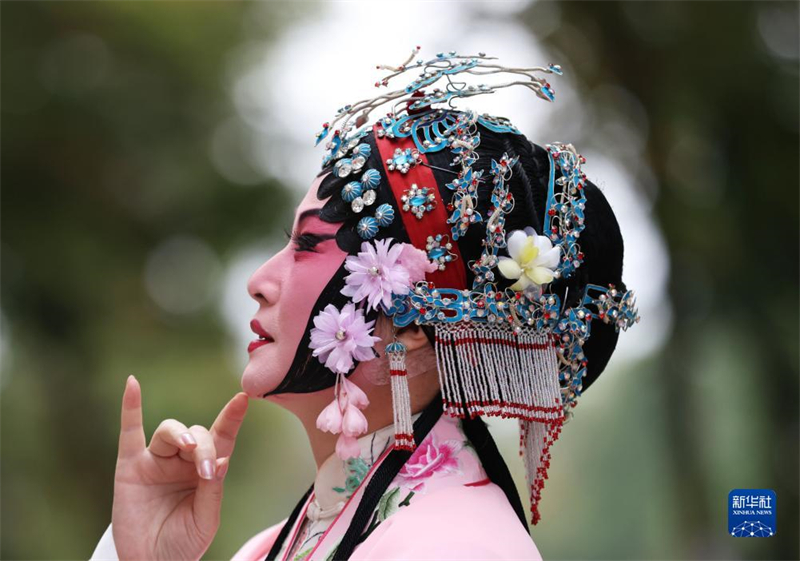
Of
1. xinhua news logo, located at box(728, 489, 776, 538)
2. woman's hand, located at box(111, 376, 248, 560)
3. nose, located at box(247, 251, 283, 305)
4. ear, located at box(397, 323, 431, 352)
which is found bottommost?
xinhua news logo, located at box(728, 489, 776, 538)

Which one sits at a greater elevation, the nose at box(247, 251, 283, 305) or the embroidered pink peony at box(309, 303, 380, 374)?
the nose at box(247, 251, 283, 305)

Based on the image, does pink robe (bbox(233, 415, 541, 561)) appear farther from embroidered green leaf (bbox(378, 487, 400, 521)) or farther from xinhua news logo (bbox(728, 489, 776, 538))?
xinhua news logo (bbox(728, 489, 776, 538))

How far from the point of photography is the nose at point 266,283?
2.26 m

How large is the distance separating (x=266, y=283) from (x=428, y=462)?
614 millimetres

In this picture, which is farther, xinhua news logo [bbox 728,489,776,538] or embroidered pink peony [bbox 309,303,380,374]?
xinhua news logo [bbox 728,489,776,538]

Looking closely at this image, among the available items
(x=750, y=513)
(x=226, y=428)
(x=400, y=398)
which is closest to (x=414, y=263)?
(x=400, y=398)

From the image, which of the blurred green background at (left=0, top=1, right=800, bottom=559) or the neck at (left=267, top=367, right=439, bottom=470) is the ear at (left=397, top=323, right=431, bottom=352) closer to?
the neck at (left=267, top=367, right=439, bottom=470)

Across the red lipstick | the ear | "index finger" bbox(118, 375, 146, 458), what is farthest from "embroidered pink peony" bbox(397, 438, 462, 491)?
"index finger" bbox(118, 375, 146, 458)

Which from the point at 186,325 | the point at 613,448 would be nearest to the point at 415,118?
the point at 186,325

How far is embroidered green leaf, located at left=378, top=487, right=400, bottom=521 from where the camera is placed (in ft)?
6.81

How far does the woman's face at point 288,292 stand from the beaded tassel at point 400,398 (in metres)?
0.24

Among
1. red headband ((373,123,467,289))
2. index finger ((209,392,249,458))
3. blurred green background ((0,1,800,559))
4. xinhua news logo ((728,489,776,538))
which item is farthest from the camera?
blurred green background ((0,1,800,559))

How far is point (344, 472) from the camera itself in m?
2.22

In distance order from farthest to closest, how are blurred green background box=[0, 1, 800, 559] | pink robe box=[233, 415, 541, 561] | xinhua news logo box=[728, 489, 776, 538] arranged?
blurred green background box=[0, 1, 800, 559] < xinhua news logo box=[728, 489, 776, 538] < pink robe box=[233, 415, 541, 561]
